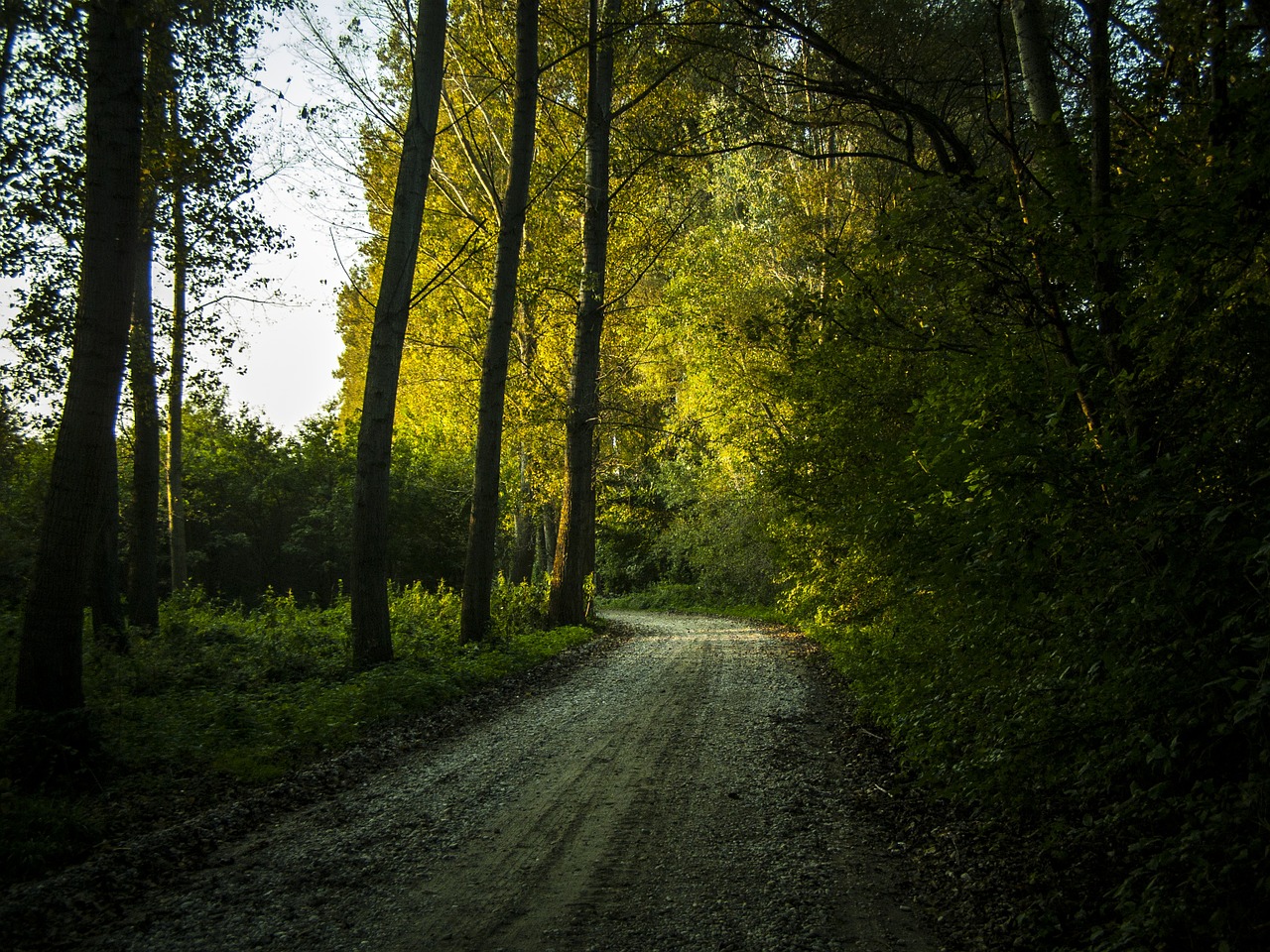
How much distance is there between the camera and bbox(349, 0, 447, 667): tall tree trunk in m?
10.8

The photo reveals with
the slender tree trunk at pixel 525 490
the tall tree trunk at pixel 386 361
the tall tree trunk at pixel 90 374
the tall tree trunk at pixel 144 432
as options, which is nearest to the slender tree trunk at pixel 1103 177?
the tall tree trunk at pixel 90 374

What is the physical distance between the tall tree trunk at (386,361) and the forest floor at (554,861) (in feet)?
10.8

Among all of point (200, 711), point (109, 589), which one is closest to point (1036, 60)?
point (200, 711)

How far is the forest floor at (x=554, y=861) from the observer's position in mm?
3842

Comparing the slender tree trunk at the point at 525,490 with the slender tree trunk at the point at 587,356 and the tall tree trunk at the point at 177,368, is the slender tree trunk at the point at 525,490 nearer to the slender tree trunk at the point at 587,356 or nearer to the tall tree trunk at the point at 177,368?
the slender tree trunk at the point at 587,356

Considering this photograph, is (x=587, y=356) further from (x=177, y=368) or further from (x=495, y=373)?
(x=177, y=368)

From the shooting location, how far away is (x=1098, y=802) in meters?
4.56

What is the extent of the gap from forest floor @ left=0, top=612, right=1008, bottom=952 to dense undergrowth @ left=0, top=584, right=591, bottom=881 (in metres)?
0.54

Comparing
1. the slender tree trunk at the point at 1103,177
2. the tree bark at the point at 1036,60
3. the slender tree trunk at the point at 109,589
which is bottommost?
the slender tree trunk at the point at 109,589

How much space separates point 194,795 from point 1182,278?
7015 mm

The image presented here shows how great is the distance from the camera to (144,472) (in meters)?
14.0

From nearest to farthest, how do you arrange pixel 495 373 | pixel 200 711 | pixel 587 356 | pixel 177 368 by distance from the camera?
1. pixel 200 711
2. pixel 495 373
3. pixel 177 368
4. pixel 587 356

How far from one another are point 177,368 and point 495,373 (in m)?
6.24

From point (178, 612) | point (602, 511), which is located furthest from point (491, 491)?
point (602, 511)
